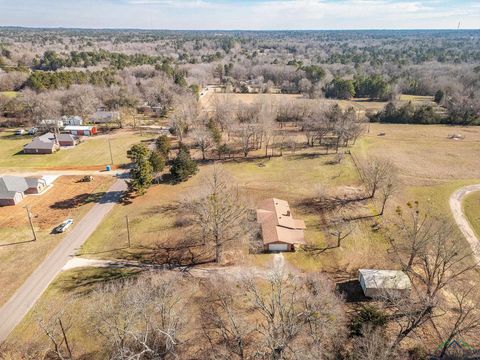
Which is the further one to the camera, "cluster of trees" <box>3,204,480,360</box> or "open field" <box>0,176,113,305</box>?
"open field" <box>0,176,113,305</box>

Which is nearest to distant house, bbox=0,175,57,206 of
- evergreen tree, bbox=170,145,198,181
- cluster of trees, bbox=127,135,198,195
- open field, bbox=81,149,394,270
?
cluster of trees, bbox=127,135,198,195

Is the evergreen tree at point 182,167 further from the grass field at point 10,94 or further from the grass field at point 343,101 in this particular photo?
the grass field at point 10,94

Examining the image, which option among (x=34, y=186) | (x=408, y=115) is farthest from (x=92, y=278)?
(x=408, y=115)

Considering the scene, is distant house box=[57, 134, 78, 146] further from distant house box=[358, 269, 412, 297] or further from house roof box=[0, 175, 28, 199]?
distant house box=[358, 269, 412, 297]

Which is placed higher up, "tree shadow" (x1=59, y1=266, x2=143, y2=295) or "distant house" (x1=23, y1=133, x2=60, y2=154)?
"distant house" (x1=23, y1=133, x2=60, y2=154)

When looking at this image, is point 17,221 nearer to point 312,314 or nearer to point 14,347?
point 14,347

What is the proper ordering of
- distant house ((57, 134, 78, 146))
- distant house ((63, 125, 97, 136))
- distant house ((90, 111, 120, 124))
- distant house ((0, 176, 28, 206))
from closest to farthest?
distant house ((0, 176, 28, 206))
distant house ((57, 134, 78, 146))
distant house ((63, 125, 97, 136))
distant house ((90, 111, 120, 124))

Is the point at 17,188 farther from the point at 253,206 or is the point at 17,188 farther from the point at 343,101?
the point at 343,101
